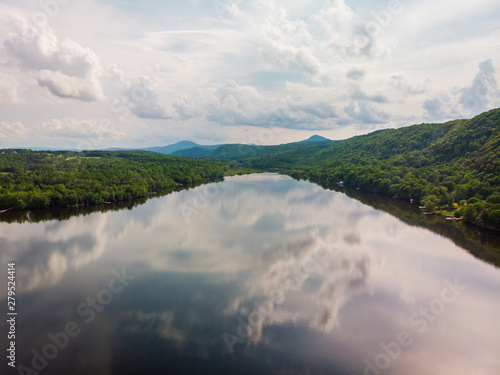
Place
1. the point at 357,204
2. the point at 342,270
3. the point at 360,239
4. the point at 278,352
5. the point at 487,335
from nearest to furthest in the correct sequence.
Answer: the point at 278,352 < the point at 487,335 < the point at 342,270 < the point at 360,239 < the point at 357,204

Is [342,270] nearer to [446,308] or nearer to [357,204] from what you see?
[446,308]

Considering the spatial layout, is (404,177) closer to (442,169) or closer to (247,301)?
(442,169)

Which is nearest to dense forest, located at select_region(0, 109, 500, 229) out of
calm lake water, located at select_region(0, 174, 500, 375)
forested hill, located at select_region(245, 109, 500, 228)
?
forested hill, located at select_region(245, 109, 500, 228)

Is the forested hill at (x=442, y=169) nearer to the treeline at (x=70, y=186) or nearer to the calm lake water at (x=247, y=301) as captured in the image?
the calm lake water at (x=247, y=301)

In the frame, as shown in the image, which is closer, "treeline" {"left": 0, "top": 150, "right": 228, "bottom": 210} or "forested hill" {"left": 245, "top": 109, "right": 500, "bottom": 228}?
"forested hill" {"left": 245, "top": 109, "right": 500, "bottom": 228}

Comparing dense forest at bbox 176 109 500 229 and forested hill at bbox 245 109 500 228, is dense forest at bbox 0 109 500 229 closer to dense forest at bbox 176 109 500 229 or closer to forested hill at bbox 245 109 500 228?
dense forest at bbox 176 109 500 229

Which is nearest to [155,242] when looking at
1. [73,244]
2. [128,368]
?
[73,244]

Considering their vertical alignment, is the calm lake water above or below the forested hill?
below
